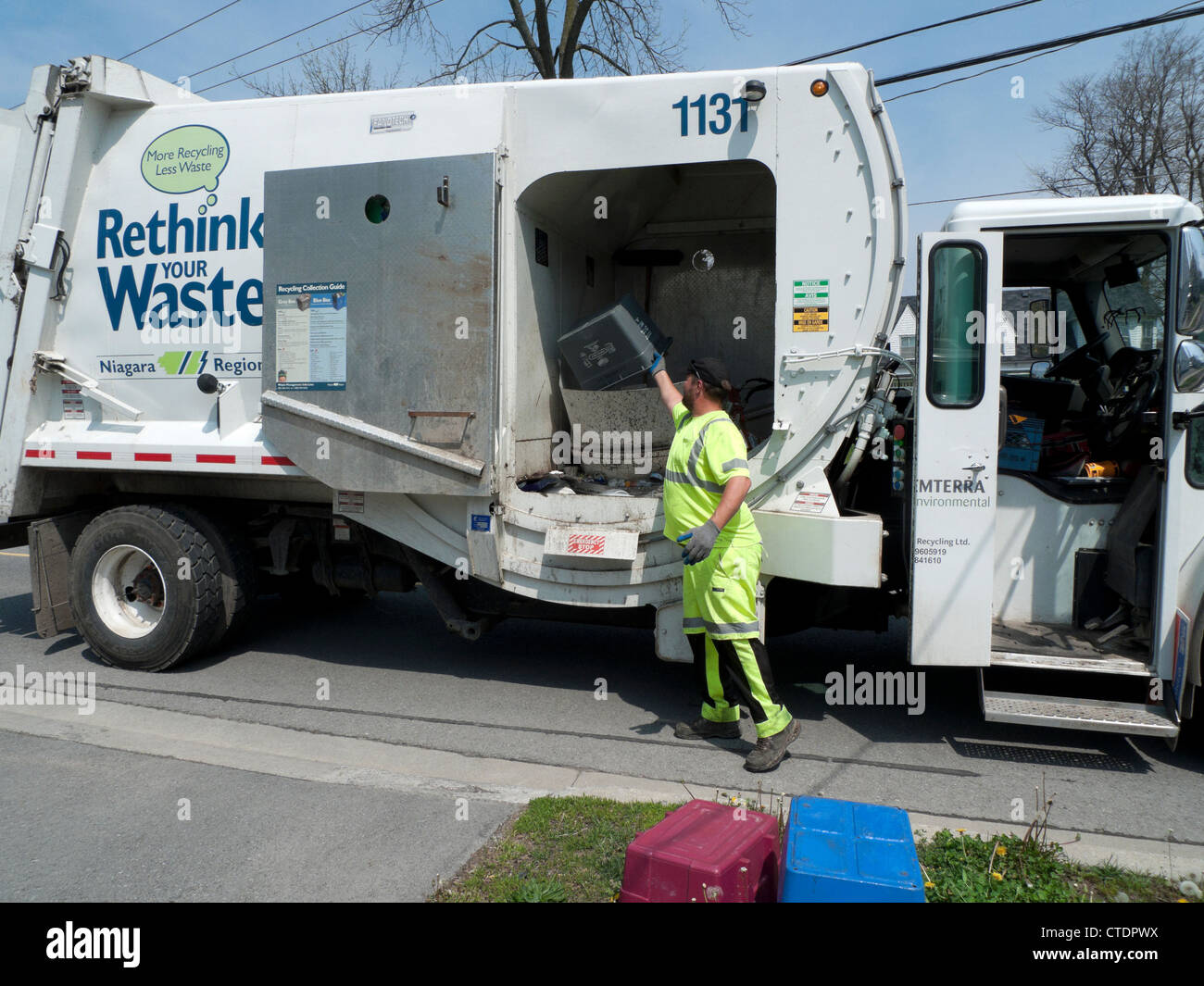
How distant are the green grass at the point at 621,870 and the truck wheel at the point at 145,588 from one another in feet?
9.90

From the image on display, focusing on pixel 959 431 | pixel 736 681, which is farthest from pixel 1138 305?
pixel 736 681

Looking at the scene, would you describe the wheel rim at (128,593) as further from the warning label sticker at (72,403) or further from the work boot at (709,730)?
the work boot at (709,730)

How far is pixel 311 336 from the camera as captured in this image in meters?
4.80

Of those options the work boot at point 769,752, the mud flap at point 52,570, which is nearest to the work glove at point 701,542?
the work boot at point 769,752

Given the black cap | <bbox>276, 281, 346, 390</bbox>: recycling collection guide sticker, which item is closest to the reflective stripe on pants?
the black cap

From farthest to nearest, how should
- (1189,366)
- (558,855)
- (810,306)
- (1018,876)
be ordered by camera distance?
(810,306)
(1189,366)
(558,855)
(1018,876)

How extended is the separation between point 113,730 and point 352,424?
202cm

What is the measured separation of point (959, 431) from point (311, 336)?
330cm

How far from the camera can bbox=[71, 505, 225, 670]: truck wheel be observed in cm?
544

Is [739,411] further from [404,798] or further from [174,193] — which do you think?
[174,193]

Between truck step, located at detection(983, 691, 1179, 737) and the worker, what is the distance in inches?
36.8

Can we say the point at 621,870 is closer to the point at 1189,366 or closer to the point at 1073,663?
the point at 1073,663

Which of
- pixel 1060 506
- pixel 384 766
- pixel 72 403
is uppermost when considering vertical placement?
pixel 72 403

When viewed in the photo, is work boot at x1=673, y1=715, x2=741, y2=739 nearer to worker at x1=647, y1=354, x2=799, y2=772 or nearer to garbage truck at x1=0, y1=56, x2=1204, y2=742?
worker at x1=647, y1=354, x2=799, y2=772
